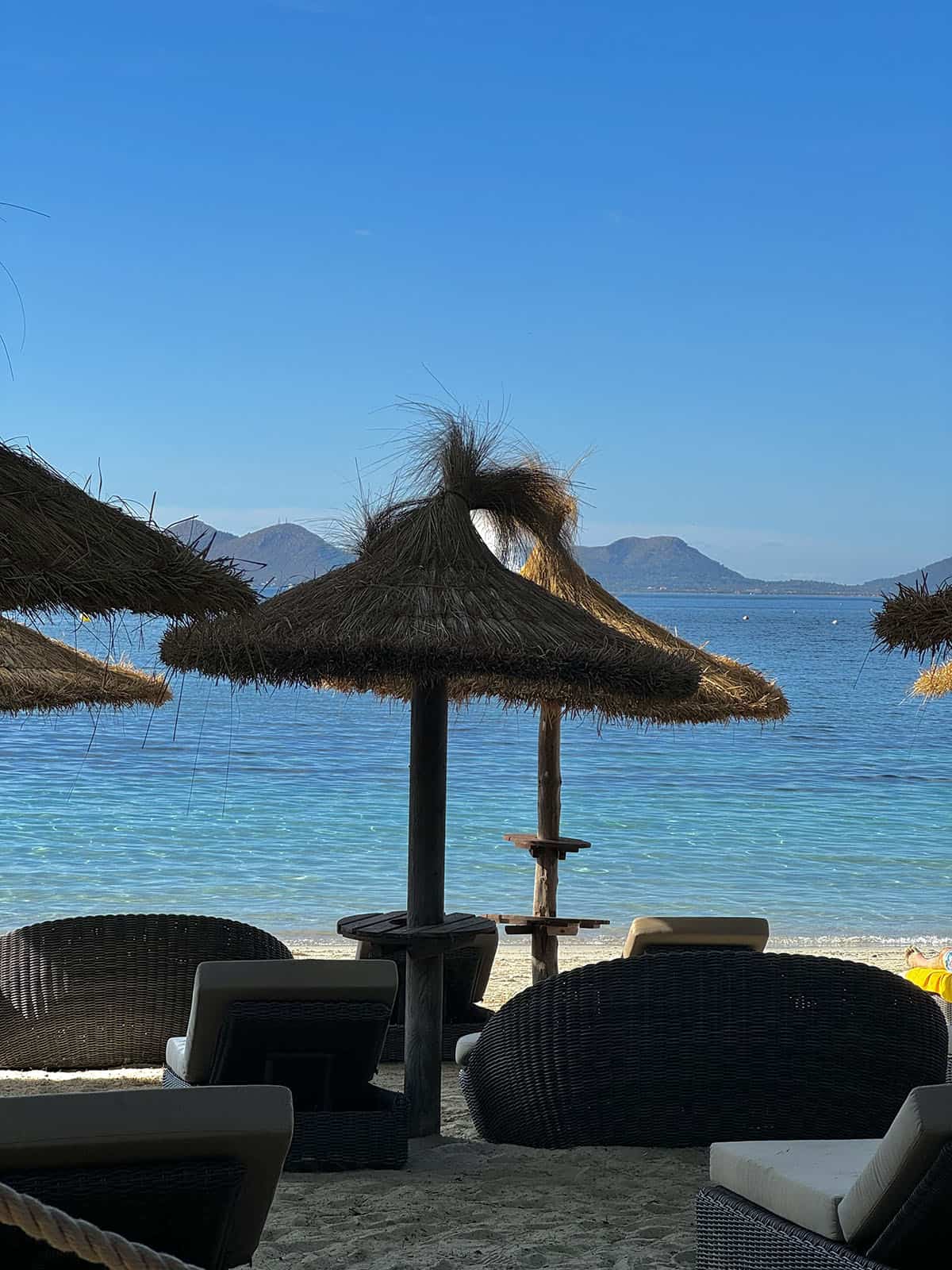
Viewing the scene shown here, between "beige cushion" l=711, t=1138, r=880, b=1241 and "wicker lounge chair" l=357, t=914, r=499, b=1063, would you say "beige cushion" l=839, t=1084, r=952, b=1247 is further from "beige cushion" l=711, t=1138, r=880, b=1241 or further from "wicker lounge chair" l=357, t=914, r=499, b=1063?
"wicker lounge chair" l=357, t=914, r=499, b=1063

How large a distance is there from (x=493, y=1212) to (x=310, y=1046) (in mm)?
828

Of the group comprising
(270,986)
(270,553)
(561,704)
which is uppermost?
(270,553)

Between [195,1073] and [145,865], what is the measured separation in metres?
16.0

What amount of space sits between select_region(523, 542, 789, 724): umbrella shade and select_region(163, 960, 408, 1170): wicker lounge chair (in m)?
2.42

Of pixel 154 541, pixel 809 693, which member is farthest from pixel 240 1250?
pixel 809 693

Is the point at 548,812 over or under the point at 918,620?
under

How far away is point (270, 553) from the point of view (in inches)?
252

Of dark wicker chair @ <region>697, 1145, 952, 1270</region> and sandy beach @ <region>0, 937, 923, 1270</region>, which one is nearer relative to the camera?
dark wicker chair @ <region>697, 1145, 952, 1270</region>

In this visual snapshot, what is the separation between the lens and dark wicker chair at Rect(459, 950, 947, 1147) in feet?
14.7

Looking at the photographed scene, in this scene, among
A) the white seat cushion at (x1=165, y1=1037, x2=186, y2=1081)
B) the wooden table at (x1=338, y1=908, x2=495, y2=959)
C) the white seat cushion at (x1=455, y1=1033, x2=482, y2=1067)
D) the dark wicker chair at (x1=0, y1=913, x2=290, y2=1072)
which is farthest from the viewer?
the dark wicker chair at (x1=0, y1=913, x2=290, y2=1072)

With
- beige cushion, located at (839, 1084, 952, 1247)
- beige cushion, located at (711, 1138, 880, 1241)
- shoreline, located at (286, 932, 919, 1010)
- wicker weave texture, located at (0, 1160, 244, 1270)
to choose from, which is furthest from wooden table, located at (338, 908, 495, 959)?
shoreline, located at (286, 932, 919, 1010)

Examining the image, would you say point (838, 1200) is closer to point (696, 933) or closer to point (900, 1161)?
point (900, 1161)

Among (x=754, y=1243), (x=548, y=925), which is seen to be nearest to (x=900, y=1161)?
(x=754, y=1243)

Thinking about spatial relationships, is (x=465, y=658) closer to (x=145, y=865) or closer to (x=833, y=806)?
(x=145, y=865)
